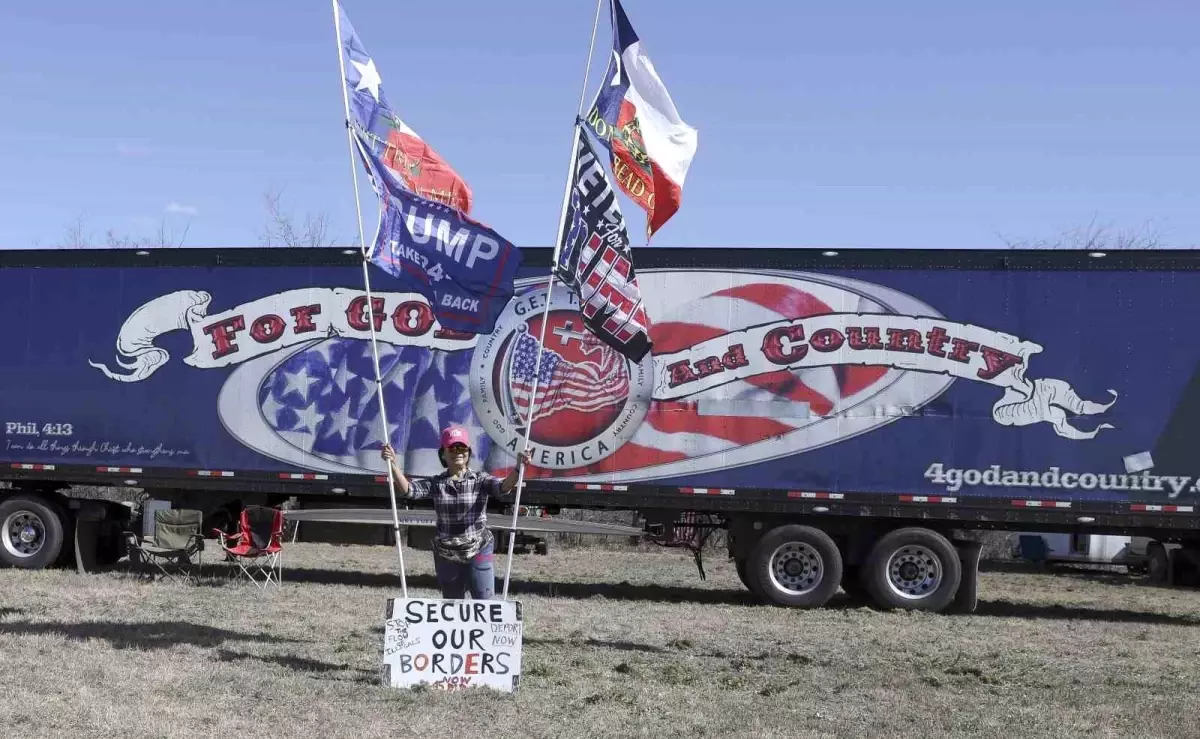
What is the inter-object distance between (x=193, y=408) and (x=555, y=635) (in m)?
6.21

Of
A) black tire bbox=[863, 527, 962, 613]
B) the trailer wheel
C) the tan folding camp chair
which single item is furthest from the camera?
the tan folding camp chair

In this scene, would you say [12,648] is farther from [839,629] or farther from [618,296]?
[839,629]

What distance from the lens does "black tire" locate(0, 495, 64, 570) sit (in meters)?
15.8

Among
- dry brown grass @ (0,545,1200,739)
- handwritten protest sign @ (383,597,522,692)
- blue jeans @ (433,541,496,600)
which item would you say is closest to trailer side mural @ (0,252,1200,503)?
dry brown grass @ (0,545,1200,739)

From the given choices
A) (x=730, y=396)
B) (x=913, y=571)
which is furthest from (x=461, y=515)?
(x=913, y=571)

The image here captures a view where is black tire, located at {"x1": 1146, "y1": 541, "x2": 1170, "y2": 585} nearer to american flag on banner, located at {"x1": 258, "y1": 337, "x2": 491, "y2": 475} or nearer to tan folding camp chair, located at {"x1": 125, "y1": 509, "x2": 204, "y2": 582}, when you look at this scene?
american flag on banner, located at {"x1": 258, "y1": 337, "x2": 491, "y2": 475}

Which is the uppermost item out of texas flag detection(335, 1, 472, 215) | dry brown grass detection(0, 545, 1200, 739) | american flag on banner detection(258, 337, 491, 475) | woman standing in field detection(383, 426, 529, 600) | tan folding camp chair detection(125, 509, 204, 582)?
texas flag detection(335, 1, 472, 215)

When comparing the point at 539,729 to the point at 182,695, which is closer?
the point at 539,729

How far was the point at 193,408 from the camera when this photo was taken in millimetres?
15406

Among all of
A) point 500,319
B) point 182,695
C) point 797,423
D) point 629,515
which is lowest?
point 182,695

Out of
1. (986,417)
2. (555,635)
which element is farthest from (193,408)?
(986,417)

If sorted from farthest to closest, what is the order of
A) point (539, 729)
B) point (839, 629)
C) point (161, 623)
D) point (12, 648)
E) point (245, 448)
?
1. point (245, 448)
2. point (839, 629)
3. point (161, 623)
4. point (12, 648)
5. point (539, 729)

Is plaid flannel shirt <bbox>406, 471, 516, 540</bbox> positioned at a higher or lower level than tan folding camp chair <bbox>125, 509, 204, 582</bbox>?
higher

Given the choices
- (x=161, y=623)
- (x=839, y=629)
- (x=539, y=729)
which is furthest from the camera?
(x=839, y=629)
